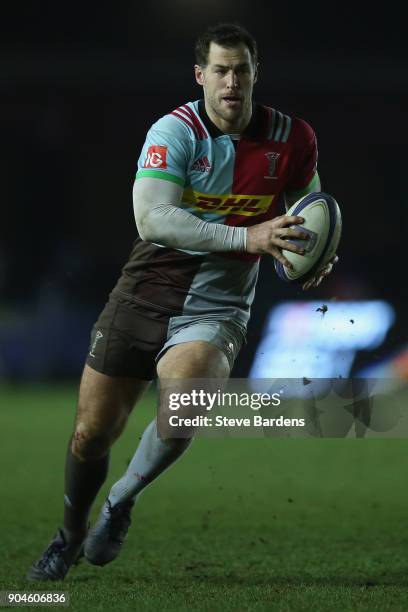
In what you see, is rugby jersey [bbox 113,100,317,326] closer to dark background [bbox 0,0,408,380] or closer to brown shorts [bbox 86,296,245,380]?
brown shorts [bbox 86,296,245,380]

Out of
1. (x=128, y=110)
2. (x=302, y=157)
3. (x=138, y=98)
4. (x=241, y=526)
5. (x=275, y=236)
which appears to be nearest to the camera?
(x=275, y=236)

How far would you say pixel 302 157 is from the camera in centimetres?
441

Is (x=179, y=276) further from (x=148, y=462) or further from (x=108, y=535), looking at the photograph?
(x=108, y=535)

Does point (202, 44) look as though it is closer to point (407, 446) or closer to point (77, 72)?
point (407, 446)

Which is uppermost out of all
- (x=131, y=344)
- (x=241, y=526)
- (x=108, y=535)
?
(x=131, y=344)

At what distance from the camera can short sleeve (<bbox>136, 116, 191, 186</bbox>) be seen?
4090 millimetres

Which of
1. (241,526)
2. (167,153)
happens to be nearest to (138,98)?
(241,526)

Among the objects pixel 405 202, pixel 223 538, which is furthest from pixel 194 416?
pixel 405 202

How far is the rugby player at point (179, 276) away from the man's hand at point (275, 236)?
7.1 inches

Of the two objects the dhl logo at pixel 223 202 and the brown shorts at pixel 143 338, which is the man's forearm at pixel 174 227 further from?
the brown shorts at pixel 143 338

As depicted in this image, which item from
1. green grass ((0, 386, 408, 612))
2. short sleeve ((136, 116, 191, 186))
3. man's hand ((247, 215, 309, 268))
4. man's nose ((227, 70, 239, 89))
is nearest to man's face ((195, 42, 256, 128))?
man's nose ((227, 70, 239, 89))

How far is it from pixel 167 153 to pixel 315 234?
63 cm

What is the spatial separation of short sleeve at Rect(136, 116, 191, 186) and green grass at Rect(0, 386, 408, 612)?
4.90ft

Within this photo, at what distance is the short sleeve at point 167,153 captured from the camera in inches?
161
